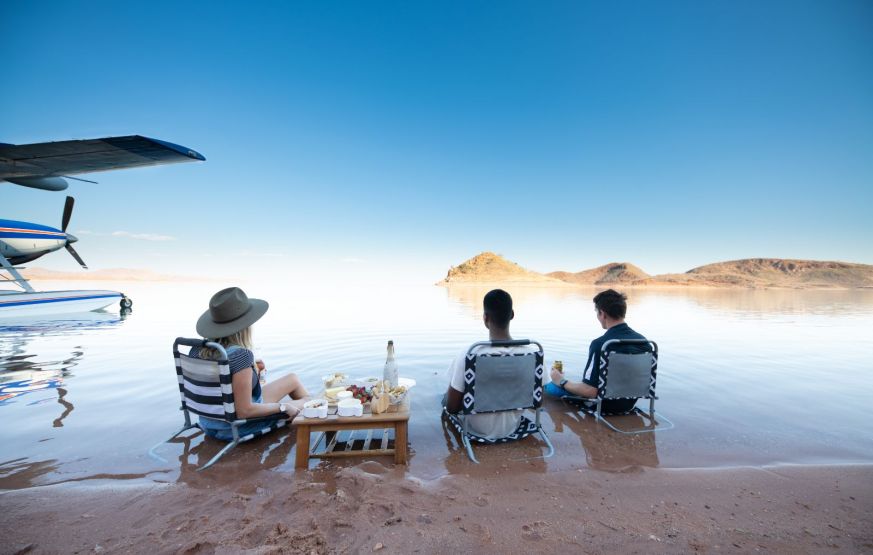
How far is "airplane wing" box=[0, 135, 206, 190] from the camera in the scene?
1282 cm

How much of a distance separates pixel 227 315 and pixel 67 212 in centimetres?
2887

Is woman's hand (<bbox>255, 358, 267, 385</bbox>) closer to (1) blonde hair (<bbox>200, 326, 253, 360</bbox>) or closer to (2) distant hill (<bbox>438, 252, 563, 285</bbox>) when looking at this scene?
(1) blonde hair (<bbox>200, 326, 253, 360</bbox>)

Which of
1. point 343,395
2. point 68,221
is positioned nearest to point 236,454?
point 343,395

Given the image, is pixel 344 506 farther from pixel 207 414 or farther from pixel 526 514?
pixel 207 414

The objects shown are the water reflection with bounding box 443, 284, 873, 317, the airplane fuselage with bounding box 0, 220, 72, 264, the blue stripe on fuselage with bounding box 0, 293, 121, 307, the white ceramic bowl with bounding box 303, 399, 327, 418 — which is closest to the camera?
the white ceramic bowl with bounding box 303, 399, 327, 418

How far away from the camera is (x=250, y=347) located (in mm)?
4281

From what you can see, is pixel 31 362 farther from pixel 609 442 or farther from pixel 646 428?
pixel 646 428

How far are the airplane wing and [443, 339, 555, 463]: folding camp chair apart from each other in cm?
1357

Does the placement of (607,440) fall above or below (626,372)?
below

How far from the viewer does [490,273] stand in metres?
106

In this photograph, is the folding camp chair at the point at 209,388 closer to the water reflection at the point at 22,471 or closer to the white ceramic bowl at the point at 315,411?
the white ceramic bowl at the point at 315,411

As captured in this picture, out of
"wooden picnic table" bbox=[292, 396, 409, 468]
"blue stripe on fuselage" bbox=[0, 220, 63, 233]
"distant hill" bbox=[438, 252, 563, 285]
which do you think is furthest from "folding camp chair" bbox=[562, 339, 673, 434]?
"distant hill" bbox=[438, 252, 563, 285]

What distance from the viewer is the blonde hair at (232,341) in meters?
3.87

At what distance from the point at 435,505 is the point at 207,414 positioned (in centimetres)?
288
